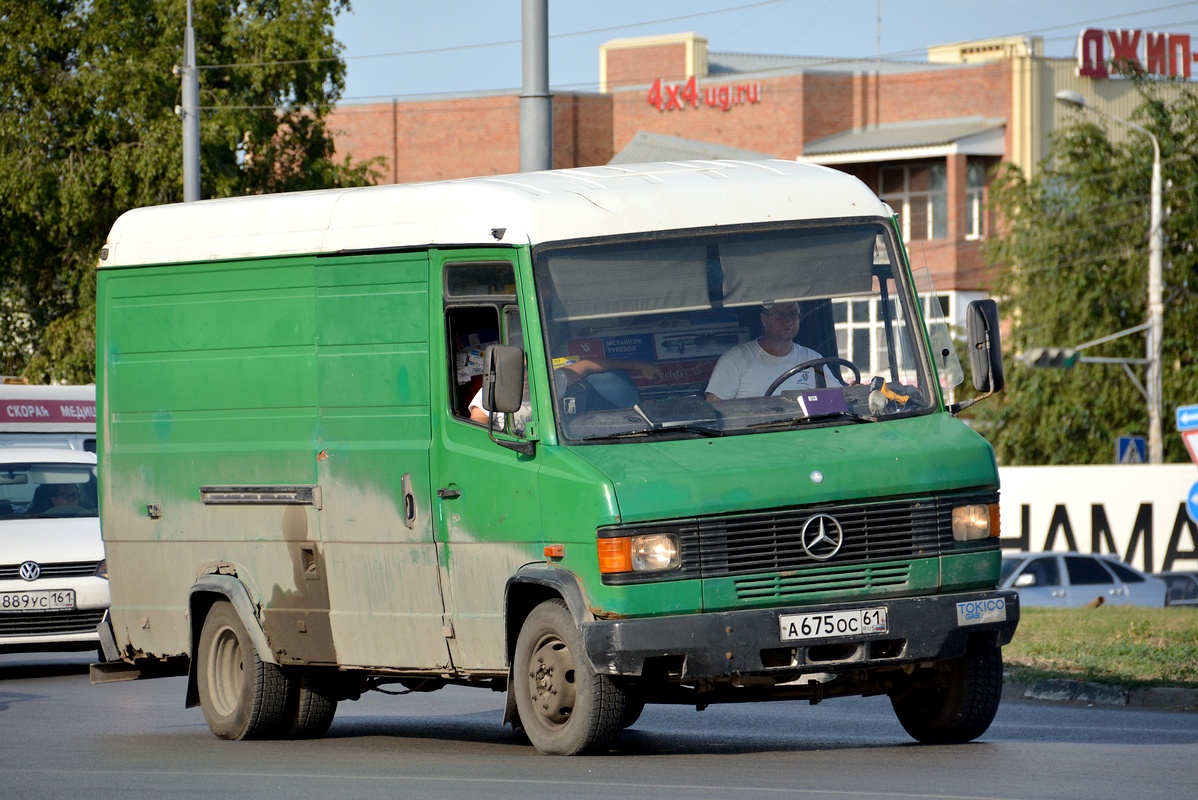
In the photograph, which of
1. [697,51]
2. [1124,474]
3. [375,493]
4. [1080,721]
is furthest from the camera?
[697,51]

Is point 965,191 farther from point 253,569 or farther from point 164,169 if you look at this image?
point 253,569

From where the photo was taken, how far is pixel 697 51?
2911 inches

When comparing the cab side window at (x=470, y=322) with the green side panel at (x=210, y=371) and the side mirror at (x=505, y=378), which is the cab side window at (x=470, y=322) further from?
the green side panel at (x=210, y=371)

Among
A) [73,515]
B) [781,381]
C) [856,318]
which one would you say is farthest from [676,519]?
[73,515]

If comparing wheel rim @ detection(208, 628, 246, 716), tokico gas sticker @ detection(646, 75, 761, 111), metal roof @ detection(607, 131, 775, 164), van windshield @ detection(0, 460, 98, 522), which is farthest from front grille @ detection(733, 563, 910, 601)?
tokico gas sticker @ detection(646, 75, 761, 111)

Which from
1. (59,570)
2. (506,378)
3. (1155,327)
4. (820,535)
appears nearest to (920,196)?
(1155,327)

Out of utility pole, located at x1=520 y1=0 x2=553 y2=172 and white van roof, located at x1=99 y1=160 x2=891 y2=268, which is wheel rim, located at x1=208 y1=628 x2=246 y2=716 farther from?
utility pole, located at x1=520 y1=0 x2=553 y2=172

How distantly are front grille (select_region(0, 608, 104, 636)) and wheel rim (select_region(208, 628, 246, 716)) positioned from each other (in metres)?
4.58

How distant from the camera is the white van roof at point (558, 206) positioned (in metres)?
9.33

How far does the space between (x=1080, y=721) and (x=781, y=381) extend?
3.61 m

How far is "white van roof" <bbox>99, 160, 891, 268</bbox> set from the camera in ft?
30.6

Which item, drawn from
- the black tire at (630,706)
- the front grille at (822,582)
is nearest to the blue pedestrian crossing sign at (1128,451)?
the front grille at (822,582)

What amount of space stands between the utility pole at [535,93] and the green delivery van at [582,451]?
12.6ft

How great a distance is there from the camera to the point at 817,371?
932 centimetres
